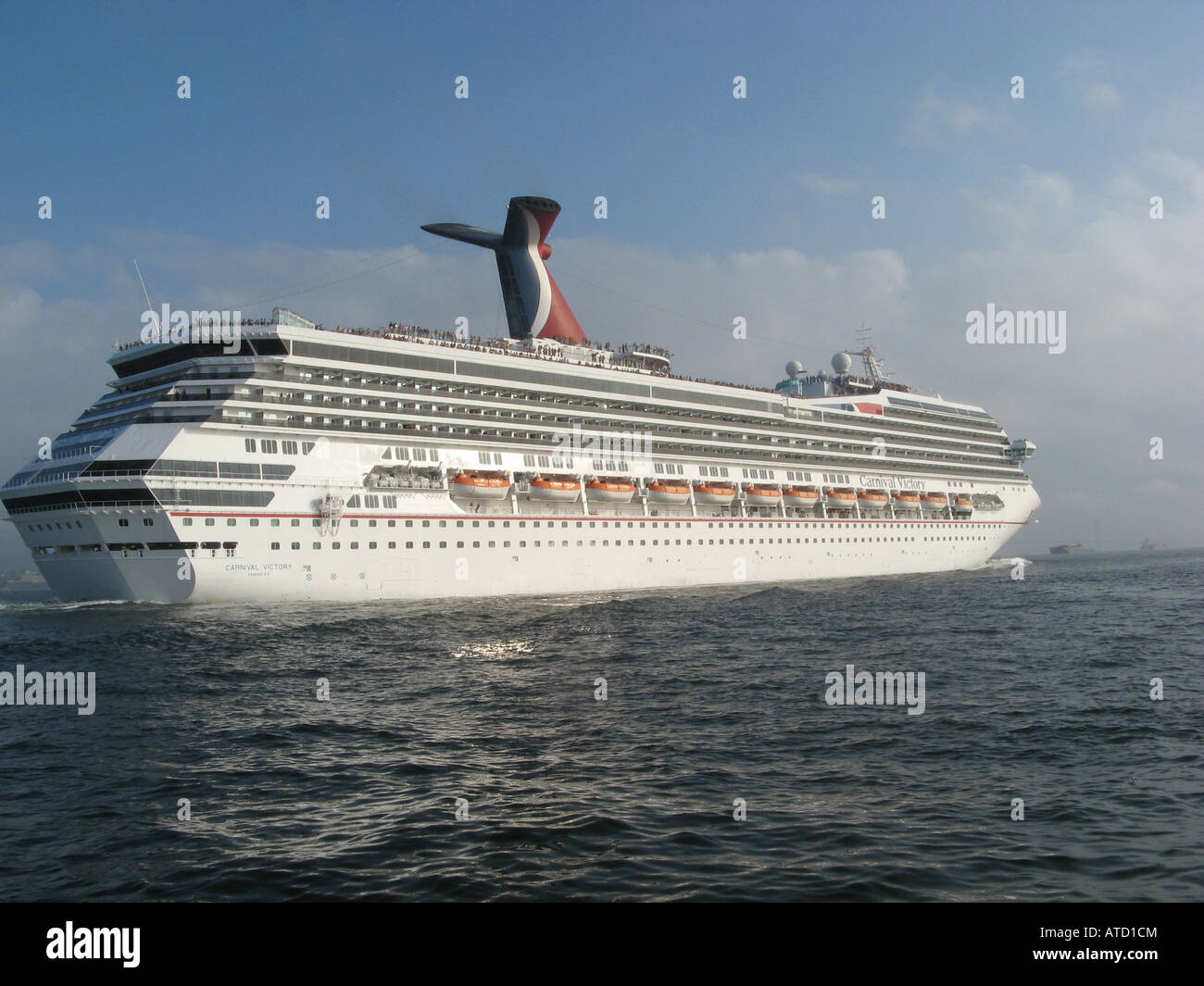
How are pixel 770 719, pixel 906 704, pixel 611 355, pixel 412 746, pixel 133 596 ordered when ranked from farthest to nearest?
pixel 611 355, pixel 133 596, pixel 906 704, pixel 770 719, pixel 412 746

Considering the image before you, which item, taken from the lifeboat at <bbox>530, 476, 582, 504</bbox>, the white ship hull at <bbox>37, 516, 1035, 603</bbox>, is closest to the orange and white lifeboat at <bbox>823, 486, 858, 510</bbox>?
the white ship hull at <bbox>37, 516, 1035, 603</bbox>

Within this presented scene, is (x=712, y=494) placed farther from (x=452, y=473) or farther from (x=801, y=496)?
(x=452, y=473)

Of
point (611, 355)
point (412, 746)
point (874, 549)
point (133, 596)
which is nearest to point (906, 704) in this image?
point (412, 746)

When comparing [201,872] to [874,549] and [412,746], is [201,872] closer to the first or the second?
[412,746]

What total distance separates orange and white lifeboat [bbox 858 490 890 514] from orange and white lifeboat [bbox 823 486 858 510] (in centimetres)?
156

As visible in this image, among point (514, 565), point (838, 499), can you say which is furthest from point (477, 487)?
point (838, 499)

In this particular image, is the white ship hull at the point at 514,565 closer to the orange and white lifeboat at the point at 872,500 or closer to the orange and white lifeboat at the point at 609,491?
the orange and white lifeboat at the point at 872,500

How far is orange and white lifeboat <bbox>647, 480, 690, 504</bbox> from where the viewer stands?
5356 centimetres

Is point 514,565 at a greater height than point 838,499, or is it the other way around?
point 838,499

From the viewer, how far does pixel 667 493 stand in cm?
5388

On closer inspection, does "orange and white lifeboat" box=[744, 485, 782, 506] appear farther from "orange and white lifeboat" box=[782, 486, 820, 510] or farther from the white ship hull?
the white ship hull

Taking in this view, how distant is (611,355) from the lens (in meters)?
63.2

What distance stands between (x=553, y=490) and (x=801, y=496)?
24.7m
